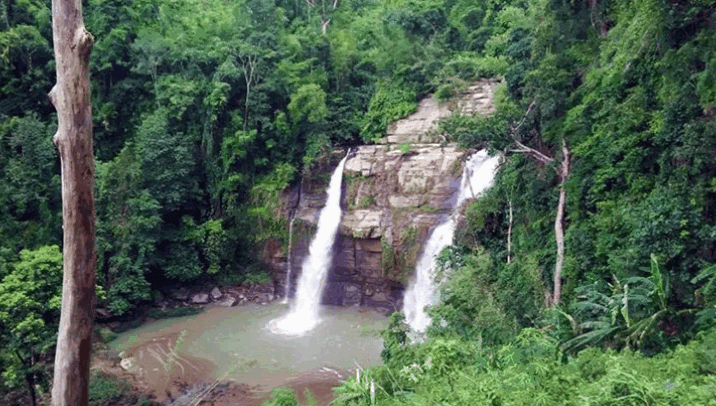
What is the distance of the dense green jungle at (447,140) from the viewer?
5941 millimetres

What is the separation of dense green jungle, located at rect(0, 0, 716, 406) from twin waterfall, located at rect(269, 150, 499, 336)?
4.81 feet

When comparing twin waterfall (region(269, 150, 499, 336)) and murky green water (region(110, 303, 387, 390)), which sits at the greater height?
twin waterfall (region(269, 150, 499, 336))

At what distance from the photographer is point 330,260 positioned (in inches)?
654

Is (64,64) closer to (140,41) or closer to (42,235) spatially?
(42,235)

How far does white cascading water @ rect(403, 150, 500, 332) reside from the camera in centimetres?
1462

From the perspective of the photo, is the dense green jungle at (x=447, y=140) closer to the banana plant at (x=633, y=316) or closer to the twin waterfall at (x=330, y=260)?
the banana plant at (x=633, y=316)

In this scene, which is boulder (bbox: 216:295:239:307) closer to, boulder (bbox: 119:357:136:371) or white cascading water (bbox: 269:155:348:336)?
white cascading water (bbox: 269:155:348:336)

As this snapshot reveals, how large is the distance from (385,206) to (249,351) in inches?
239

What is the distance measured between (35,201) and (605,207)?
15249 millimetres

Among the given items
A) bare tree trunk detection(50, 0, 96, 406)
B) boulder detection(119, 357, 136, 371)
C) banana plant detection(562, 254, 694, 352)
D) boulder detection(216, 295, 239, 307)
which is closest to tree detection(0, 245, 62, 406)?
boulder detection(119, 357, 136, 371)

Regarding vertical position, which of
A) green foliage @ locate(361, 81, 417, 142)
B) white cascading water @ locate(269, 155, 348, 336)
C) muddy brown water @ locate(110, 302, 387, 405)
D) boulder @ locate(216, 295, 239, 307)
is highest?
green foliage @ locate(361, 81, 417, 142)

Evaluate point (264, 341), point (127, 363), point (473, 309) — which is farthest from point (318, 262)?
point (473, 309)

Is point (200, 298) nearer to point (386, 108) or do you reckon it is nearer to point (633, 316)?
point (386, 108)

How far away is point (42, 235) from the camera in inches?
583
